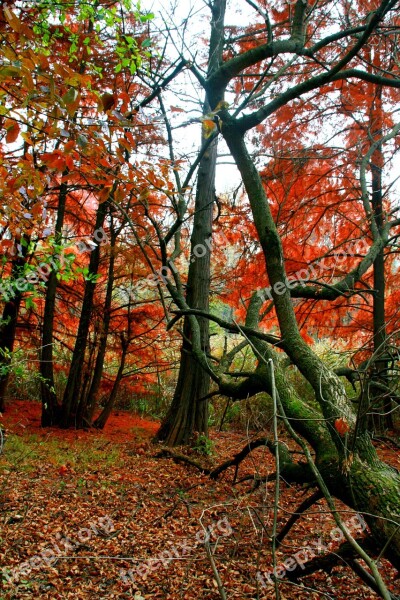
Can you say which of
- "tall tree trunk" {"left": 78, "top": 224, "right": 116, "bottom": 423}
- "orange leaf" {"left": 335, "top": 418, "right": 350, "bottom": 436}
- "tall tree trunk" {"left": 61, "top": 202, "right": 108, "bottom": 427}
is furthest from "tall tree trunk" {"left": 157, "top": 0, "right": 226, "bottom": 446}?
"orange leaf" {"left": 335, "top": 418, "right": 350, "bottom": 436}

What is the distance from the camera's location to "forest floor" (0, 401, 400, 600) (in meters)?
2.39

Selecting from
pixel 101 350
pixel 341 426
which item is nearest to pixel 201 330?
pixel 101 350

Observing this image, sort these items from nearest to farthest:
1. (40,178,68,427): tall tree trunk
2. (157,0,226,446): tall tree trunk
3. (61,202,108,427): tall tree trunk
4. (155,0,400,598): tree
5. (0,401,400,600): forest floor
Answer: (155,0,400,598): tree
(0,401,400,600): forest floor
(157,0,226,446): tall tree trunk
(40,178,68,427): tall tree trunk
(61,202,108,427): tall tree trunk

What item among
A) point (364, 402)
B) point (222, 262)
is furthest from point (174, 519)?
point (222, 262)

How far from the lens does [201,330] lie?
5.39m

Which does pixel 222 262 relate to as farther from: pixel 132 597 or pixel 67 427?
pixel 132 597

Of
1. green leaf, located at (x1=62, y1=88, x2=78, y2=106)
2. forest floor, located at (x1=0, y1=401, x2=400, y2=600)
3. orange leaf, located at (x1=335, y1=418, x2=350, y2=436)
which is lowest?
forest floor, located at (x1=0, y1=401, x2=400, y2=600)

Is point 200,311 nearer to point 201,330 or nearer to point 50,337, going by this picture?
point 201,330

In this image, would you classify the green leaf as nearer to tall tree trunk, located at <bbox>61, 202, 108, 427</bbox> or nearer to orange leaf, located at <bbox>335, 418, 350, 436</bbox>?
orange leaf, located at <bbox>335, 418, 350, 436</bbox>

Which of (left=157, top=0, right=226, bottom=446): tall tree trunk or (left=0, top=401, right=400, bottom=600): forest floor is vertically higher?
(left=157, top=0, right=226, bottom=446): tall tree trunk

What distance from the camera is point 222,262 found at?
6.82m

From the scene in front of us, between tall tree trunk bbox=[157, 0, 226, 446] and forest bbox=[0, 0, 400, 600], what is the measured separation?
3 centimetres

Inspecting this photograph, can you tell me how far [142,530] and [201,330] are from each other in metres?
2.67

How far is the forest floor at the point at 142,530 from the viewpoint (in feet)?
7.86
